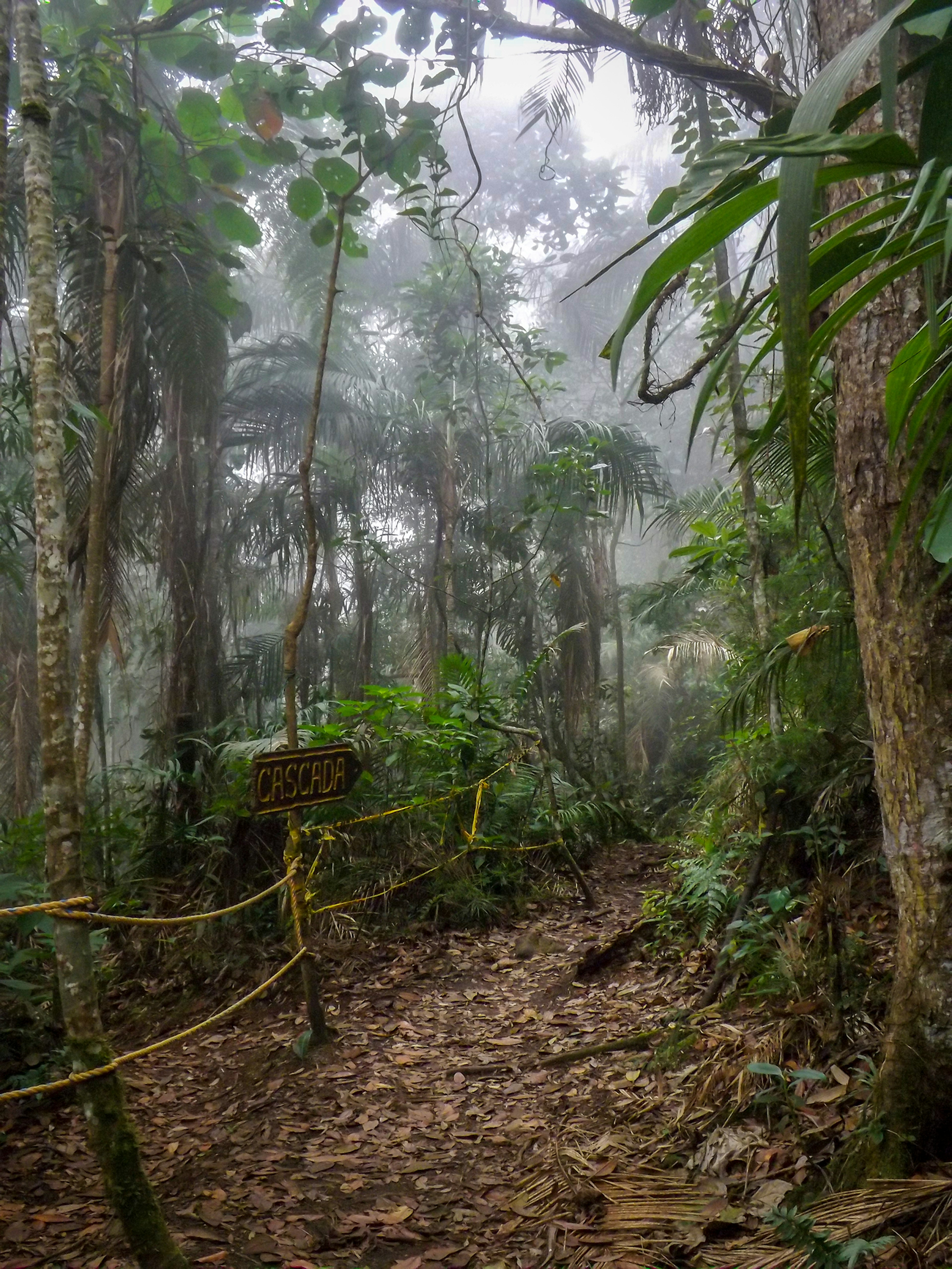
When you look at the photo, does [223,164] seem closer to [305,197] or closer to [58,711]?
[305,197]

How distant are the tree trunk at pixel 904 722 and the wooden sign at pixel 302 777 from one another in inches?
89.7

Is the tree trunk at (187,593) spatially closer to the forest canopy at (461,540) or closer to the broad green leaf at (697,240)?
the forest canopy at (461,540)

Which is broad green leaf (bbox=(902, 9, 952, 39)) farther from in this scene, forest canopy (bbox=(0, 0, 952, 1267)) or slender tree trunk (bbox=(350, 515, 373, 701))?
slender tree trunk (bbox=(350, 515, 373, 701))

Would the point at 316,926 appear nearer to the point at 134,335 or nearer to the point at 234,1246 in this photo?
the point at 234,1246

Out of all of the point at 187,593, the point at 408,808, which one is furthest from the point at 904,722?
the point at 187,593

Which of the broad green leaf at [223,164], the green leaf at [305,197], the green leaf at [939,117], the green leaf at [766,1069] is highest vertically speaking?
the broad green leaf at [223,164]

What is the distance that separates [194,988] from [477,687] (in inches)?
102

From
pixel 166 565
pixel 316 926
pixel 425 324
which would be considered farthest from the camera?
pixel 425 324

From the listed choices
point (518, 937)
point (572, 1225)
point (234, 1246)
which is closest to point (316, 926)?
point (518, 937)

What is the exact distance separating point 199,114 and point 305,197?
80 centimetres

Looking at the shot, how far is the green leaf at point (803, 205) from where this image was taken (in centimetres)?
78

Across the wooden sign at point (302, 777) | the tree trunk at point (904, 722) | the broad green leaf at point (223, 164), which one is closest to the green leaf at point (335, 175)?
the broad green leaf at point (223, 164)

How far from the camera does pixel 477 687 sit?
617 cm

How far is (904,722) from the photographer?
2086 mm
